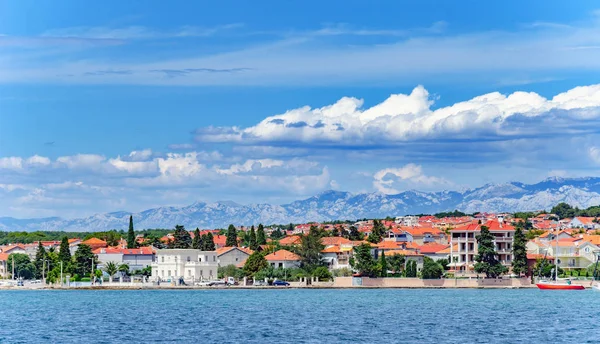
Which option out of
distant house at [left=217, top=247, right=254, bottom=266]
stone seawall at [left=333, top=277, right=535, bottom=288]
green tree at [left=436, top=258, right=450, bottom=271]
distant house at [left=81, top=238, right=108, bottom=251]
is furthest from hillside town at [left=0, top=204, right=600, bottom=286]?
distant house at [left=81, top=238, right=108, bottom=251]

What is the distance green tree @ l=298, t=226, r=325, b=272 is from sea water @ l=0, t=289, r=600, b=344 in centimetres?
2425

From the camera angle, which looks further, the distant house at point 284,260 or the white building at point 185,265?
the white building at point 185,265

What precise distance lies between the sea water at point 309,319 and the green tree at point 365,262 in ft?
50.2

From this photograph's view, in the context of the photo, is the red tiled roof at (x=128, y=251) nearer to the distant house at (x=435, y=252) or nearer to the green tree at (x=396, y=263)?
the green tree at (x=396, y=263)

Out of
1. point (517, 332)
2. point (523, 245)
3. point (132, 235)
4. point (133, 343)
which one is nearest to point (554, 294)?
point (523, 245)

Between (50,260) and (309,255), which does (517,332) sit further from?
(50,260)

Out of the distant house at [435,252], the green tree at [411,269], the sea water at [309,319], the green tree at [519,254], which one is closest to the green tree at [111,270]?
the sea water at [309,319]

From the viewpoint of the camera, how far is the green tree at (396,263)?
383ft

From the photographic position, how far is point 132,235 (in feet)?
480

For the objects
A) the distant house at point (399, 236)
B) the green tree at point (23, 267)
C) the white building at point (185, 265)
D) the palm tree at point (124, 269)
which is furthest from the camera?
the distant house at point (399, 236)

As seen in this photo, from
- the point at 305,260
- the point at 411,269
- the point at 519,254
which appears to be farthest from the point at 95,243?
the point at 519,254

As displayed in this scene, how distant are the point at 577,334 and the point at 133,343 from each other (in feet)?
72.9

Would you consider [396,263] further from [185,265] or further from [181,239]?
[181,239]

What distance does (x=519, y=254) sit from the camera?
107m
